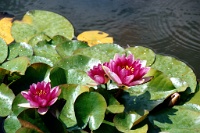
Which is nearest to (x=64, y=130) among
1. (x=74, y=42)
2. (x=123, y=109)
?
(x=123, y=109)

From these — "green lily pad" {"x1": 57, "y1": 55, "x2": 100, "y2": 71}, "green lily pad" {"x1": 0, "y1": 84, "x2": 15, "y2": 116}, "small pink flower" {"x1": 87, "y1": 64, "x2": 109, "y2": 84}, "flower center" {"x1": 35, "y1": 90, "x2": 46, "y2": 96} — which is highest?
"small pink flower" {"x1": 87, "y1": 64, "x2": 109, "y2": 84}

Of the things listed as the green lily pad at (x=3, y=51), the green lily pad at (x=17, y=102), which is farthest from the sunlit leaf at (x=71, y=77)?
the green lily pad at (x=3, y=51)

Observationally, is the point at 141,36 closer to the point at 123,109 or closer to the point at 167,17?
the point at 167,17

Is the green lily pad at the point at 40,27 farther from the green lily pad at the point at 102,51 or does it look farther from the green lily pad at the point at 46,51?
the green lily pad at the point at 102,51

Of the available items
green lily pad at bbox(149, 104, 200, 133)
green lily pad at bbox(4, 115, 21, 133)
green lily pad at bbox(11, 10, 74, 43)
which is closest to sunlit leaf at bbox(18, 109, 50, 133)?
green lily pad at bbox(4, 115, 21, 133)

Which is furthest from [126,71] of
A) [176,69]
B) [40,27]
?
[40,27]

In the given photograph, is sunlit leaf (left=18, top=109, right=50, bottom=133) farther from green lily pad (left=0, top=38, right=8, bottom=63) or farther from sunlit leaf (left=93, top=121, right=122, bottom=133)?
green lily pad (left=0, top=38, right=8, bottom=63)
